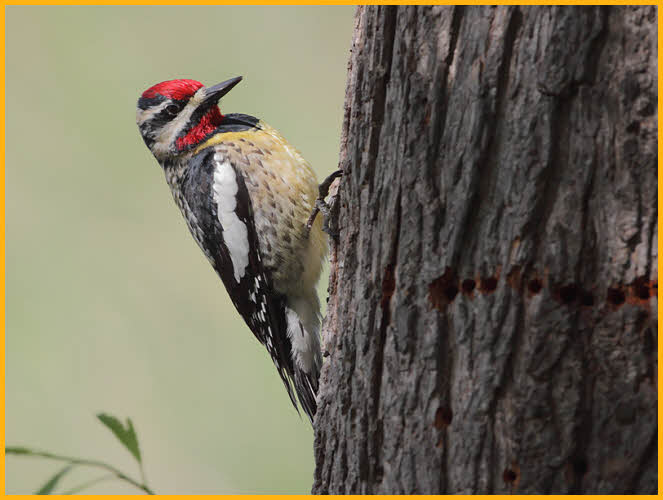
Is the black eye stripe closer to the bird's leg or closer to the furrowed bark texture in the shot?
the bird's leg

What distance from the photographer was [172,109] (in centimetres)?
338

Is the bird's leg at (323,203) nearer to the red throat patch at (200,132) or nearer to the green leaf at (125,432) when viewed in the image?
the red throat patch at (200,132)

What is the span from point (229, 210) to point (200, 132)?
0.47m

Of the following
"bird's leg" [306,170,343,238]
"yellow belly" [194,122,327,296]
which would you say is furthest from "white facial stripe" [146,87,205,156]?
"bird's leg" [306,170,343,238]

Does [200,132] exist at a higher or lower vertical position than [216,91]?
lower

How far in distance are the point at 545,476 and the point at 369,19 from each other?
45.5 inches

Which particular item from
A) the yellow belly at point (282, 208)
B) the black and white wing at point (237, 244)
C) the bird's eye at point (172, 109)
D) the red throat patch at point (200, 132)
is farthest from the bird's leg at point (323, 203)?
the bird's eye at point (172, 109)

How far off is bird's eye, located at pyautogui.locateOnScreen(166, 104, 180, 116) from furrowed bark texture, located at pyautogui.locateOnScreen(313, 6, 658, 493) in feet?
5.77

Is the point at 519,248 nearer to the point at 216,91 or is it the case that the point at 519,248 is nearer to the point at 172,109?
the point at 216,91

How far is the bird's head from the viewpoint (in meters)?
3.35

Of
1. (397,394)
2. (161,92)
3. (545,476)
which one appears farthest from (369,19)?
(161,92)

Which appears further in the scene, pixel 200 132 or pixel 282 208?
pixel 200 132

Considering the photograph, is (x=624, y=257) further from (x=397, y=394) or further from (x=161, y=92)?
(x=161, y=92)

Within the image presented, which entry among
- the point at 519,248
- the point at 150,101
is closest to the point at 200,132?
the point at 150,101
